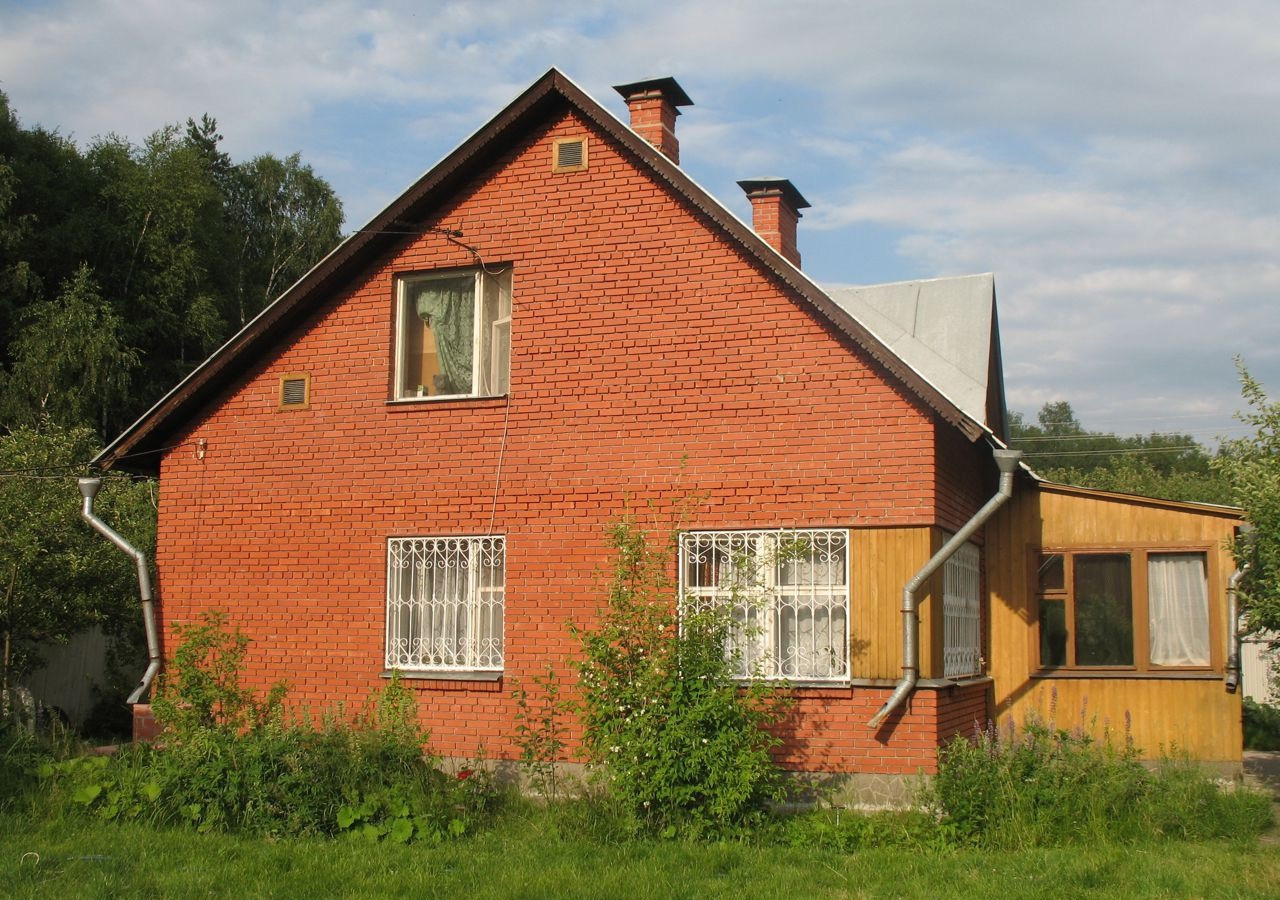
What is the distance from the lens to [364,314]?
12.8 m

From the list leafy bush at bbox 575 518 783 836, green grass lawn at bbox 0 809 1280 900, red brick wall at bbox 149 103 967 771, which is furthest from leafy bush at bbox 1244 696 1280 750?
leafy bush at bbox 575 518 783 836

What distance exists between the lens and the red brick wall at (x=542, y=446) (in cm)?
1098

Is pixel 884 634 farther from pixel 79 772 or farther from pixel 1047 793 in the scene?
pixel 79 772

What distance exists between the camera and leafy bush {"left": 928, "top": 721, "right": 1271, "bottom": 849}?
9.25 metres

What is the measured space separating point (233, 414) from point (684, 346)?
485 centimetres

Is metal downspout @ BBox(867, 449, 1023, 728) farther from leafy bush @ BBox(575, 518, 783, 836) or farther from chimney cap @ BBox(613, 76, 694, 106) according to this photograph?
chimney cap @ BBox(613, 76, 694, 106)

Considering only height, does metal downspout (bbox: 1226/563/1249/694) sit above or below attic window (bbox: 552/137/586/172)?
below

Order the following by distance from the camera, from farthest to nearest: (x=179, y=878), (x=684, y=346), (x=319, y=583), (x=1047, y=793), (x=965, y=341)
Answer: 1. (x=965, y=341)
2. (x=319, y=583)
3. (x=684, y=346)
4. (x=1047, y=793)
5. (x=179, y=878)

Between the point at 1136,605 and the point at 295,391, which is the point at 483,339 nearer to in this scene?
the point at 295,391

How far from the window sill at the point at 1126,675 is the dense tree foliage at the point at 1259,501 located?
5.00ft

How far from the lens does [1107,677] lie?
12.9 meters

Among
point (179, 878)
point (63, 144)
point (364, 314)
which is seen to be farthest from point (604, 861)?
point (63, 144)

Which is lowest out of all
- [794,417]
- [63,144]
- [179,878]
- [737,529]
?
[179,878]

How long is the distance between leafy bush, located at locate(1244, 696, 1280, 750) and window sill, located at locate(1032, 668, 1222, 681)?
16.4 feet
